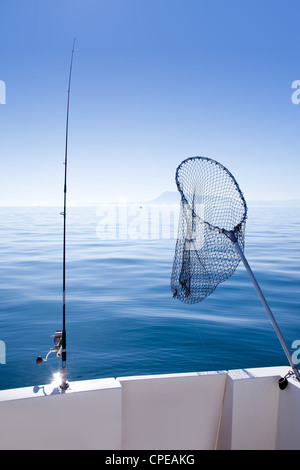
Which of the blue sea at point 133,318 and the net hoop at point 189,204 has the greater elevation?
the net hoop at point 189,204

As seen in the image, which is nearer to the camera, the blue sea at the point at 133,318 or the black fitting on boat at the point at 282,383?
the black fitting on boat at the point at 282,383

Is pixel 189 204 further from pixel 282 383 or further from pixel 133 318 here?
pixel 133 318

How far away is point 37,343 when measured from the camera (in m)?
5.71

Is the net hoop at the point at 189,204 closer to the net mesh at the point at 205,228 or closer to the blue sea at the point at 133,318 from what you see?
the net mesh at the point at 205,228

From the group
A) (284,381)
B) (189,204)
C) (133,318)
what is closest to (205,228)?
(189,204)

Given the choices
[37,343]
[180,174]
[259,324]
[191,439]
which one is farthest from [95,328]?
[180,174]

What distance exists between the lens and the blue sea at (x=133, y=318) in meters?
5.01

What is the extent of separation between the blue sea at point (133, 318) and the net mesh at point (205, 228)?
3.23ft

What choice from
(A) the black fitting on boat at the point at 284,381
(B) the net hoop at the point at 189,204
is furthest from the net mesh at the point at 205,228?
(A) the black fitting on boat at the point at 284,381

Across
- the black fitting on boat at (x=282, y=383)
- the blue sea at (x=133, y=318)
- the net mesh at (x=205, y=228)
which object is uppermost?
the net mesh at (x=205, y=228)

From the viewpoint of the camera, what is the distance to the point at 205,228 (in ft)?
7.00

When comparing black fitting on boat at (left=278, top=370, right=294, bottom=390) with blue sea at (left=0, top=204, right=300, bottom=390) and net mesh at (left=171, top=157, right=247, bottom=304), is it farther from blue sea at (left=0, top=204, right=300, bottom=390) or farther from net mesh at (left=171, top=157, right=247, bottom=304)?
blue sea at (left=0, top=204, right=300, bottom=390)

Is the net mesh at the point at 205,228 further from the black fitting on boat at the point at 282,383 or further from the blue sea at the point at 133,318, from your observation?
the blue sea at the point at 133,318

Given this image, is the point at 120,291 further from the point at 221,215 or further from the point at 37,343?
the point at 221,215
